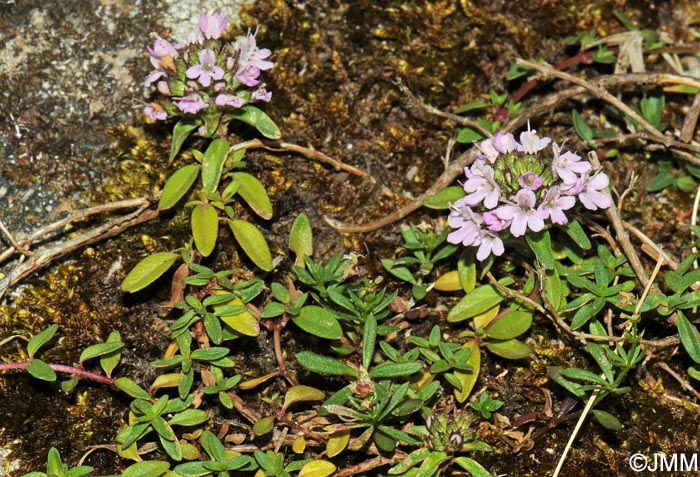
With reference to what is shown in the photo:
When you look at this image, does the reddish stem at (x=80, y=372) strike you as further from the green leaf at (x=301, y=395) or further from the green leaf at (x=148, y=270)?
the green leaf at (x=301, y=395)

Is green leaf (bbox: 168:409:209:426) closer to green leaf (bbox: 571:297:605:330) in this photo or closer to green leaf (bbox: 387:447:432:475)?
green leaf (bbox: 387:447:432:475)

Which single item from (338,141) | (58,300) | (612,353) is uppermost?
(338,141)

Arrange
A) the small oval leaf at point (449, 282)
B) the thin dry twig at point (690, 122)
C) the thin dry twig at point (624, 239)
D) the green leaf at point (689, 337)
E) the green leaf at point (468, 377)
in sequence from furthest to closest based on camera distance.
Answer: the thin dry twig at point (690, 122)
the small oval leaf at point (449, 282)
the thin dry twig at point (624, 239)
the green leaf at point (468, 377)
the green leaf at point (689, 337)

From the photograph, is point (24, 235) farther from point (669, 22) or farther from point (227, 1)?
point (669, 22)

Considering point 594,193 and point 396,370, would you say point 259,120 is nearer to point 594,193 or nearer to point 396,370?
point 396,370

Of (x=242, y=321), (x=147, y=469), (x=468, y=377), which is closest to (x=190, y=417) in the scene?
(x=147, y=469)

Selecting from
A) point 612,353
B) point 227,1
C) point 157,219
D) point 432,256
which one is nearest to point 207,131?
point 157,219

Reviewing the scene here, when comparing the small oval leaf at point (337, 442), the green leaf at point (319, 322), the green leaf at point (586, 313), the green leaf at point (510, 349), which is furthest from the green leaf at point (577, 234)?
the small oval leaf at point (337, 442)
